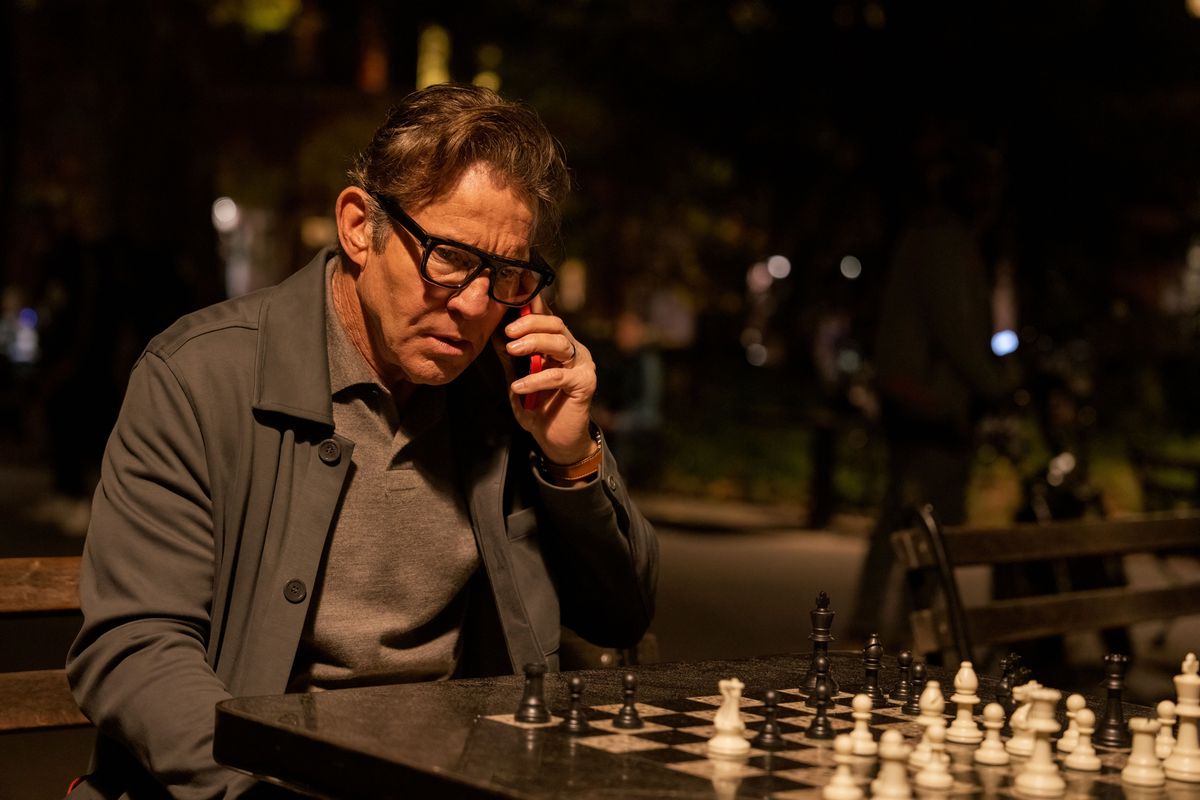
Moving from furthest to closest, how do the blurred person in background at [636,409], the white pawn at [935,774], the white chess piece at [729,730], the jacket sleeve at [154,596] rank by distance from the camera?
the blurred person in background at [636,409] < the jacket sleeve at [154,596] < the white chess piece at [729,730] < the white pawn at [935,774]

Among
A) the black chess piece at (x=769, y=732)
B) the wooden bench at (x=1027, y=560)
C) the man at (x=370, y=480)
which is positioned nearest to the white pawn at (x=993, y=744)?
the black chess piece at (x=769, y=732)

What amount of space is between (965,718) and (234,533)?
4.15 ft

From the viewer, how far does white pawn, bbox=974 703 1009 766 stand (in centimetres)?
229

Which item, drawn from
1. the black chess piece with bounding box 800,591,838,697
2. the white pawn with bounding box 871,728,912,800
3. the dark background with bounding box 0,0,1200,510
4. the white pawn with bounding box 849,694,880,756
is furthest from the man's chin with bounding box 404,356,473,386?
the dark background with bounding box 0,0,1200,510

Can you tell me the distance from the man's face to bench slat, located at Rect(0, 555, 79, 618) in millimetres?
765

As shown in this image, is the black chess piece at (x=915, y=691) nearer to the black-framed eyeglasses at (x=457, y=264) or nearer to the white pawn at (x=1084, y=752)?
the white pawn at (x=1084, y=752)

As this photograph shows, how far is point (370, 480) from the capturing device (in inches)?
125

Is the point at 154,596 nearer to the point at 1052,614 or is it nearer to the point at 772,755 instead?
the point at 772,755

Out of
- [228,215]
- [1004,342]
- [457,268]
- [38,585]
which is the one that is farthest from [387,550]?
[228,215]

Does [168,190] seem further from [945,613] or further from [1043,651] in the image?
[945,613]

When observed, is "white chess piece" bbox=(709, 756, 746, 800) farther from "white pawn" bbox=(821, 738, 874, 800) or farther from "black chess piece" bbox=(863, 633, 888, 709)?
"black chess piece" bbox=(863, 633, 888, 709)

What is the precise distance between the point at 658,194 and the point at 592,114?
2.03 meters

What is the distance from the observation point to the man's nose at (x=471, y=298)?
3053 millimetres

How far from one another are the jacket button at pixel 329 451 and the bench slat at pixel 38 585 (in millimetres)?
593
